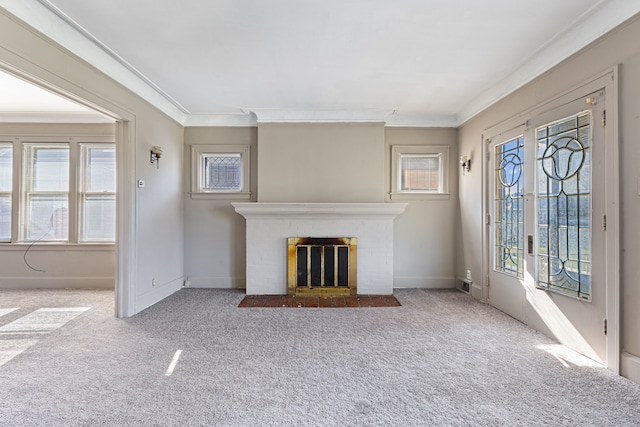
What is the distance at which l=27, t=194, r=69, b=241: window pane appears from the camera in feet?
15.1

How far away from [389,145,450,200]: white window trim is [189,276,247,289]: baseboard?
2.74 meters

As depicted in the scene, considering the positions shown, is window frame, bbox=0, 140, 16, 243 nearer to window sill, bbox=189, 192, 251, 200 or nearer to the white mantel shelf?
window sill, bbox=189, 192, 251, 200

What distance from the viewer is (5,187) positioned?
15.0ft

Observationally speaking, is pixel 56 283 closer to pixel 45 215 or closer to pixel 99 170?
pixel 45 215

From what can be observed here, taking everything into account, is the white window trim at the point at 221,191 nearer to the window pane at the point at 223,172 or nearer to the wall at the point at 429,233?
the window pane at the point at 223,172

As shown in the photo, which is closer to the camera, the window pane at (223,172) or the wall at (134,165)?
the wall at (134,165)

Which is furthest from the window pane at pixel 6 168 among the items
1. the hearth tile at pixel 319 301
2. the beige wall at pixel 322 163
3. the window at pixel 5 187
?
the hearth tile at pixel 319 301

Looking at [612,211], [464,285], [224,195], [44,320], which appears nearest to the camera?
[612,211]

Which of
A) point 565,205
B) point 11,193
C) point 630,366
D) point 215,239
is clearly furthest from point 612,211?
point 11,193

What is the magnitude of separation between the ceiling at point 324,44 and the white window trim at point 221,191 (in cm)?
80

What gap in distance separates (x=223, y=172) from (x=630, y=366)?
Answer: 16.1 feet

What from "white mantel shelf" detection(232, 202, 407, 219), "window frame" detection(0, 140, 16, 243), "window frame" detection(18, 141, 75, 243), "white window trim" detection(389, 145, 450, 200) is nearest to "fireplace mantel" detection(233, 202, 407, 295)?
"white mantel shelf" detection(232, 202, 407, 219)

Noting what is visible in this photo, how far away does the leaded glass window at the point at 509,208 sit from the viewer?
10.7ft

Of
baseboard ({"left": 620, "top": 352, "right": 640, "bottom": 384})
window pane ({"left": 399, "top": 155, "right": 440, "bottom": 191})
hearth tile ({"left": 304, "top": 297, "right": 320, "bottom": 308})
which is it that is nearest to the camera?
baseboard ({"left": 620, "top": 352, "right": 640, "bottom": 384})
